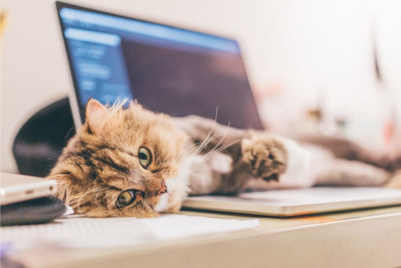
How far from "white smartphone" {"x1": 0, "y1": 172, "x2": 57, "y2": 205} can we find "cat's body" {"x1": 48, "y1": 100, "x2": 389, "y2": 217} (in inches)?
6.4

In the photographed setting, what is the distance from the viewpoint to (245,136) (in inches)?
34.9

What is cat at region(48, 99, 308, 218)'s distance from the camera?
25.5 inches


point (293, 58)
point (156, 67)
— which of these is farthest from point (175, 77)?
point (293, 58)

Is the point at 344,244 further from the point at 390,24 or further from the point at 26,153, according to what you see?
the point at 390,24

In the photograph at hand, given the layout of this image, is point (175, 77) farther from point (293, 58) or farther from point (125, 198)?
point (293, 58)

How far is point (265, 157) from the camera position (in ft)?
2.52

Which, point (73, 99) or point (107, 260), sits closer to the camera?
point (107, 260)

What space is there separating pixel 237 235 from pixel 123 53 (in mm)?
631

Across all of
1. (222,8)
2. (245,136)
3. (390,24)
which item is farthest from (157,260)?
(390,24)

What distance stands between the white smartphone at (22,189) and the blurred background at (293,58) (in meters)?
0.56

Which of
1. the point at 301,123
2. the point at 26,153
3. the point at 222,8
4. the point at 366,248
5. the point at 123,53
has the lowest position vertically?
the point at 366,248

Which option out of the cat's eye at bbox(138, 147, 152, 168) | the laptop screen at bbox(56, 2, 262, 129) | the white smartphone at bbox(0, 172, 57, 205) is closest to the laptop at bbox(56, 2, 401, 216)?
the laptop screen at bbox(56, 2, 262, 129)

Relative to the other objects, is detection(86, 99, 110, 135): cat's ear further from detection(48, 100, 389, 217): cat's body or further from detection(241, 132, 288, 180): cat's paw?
detection(241, 132, 288, 180): cat's paw

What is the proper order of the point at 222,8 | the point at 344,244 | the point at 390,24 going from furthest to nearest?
the point at 390,24 → the point at 222,8 → the point at 344,244
